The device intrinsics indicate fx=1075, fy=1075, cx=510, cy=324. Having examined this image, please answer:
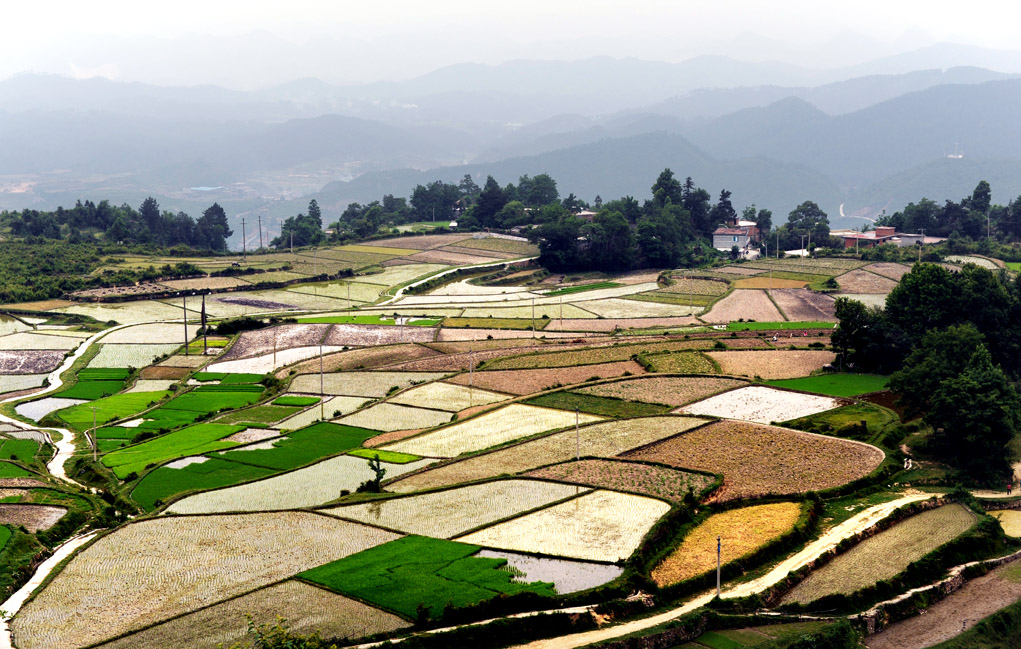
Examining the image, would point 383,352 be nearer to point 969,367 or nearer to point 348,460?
point 348,460

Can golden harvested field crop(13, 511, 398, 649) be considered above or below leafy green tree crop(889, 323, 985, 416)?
below

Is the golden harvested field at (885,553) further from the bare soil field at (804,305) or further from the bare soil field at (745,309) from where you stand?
the bare soil field at (745,309)

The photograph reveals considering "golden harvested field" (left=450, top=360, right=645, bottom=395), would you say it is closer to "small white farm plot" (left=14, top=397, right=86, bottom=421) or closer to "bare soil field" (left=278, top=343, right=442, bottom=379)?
"bare soil field" (left=278, top=343, right=442, bottom=379)

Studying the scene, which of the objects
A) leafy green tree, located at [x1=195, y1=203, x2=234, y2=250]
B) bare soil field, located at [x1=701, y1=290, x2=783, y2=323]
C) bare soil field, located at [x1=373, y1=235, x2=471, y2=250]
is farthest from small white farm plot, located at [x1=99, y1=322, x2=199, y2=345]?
leafy green tree, located at [x1=195, y1=203, x2=234, y2=250]

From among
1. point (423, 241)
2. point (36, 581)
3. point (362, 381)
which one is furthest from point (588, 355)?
point (423, 241)

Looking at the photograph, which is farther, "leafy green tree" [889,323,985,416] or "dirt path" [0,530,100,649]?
"leafy green tree" [889,323,985,416]

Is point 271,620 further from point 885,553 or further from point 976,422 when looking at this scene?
point 976,422

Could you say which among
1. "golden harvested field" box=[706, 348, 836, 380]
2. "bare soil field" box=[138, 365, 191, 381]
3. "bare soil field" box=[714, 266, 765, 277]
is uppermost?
"bare soil field" box=[714, 266, 765, 277]
